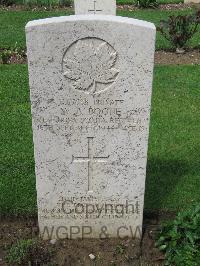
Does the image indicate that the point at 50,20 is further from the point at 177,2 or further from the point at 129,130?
the point at 177,2

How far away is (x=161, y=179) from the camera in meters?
5.57

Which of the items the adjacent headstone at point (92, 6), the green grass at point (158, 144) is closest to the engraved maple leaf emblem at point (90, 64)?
the green grass at point (158, 144)

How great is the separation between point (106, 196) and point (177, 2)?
41.7ft

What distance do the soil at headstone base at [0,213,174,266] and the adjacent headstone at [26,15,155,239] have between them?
0.29ft

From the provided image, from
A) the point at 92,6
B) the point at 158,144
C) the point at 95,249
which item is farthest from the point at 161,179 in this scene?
the point at 92,6

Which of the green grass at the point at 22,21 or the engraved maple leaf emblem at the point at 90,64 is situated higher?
the engraved maple leaf emblem at the point at 90,64

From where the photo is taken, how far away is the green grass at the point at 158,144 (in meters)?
5.25

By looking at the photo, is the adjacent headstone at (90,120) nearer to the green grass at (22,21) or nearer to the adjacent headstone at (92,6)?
the adjacent headstone at (92,6)

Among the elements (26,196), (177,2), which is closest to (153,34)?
(26,196)

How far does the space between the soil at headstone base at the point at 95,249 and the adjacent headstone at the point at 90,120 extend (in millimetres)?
87

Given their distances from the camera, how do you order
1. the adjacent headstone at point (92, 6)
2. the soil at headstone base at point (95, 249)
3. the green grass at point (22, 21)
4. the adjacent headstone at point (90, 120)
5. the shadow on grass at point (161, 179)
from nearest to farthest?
1. the adjacent headstone at point (90, 120)
2. the soil at headstone base at point (95, 249)
3. the shadow on grass at point (161, 179)
4. the adjacent headstone at point (92, 6)
5. the green grass at point (22, 21)

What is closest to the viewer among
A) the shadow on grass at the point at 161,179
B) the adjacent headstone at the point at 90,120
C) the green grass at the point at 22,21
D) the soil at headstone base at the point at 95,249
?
the adjacent headstone at the point at 90,120

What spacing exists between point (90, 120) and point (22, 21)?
962 centimetres

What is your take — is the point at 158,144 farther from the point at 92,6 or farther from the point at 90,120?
the point at 92,6
